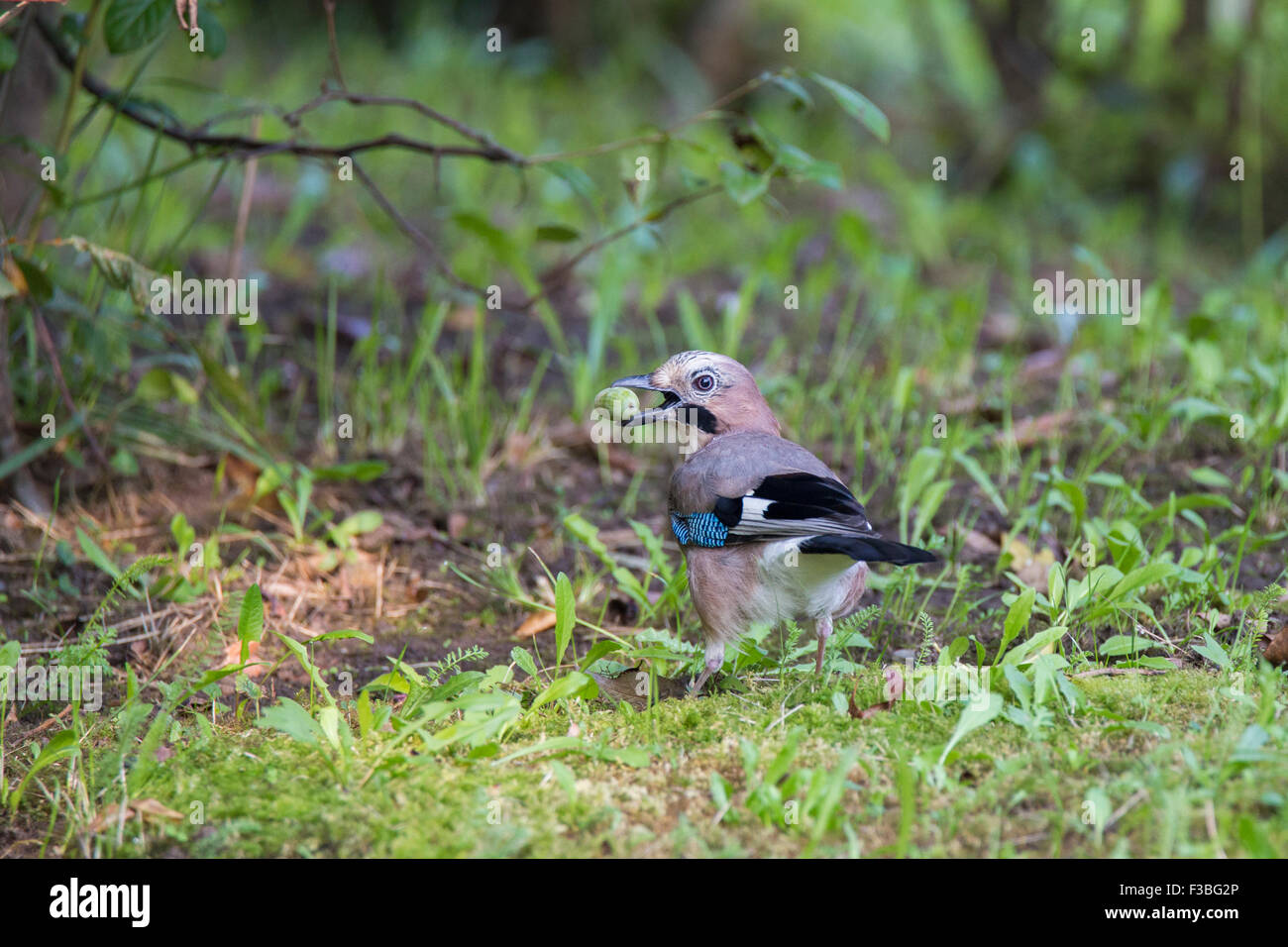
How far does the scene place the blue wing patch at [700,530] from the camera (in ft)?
11.2

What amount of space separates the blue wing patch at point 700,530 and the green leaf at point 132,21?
83.2 inches

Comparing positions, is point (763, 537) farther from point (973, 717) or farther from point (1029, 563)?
point (1029, 563)

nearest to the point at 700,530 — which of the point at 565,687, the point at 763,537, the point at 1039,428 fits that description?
the point at 763,537

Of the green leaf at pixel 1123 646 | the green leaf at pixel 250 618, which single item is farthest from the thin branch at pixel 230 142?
the green leaf at pixel 1123 646

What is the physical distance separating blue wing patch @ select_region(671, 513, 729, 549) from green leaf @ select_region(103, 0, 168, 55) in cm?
211

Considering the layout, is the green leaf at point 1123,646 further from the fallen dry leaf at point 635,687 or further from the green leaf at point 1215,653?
the fallen dry leaf at point 635,687

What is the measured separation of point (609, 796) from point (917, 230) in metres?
5.39

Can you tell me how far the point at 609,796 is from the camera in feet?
8.57

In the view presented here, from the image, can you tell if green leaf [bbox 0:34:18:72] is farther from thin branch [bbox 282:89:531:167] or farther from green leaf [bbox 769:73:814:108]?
green leaf [bbox 769:73:814:108]

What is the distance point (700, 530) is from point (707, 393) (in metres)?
0.62

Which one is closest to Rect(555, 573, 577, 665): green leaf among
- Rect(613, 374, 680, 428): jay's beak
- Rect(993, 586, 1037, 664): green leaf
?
Rect(613, 374, 680, 428): jay's beak

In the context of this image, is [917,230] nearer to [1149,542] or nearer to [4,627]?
[1149,542]

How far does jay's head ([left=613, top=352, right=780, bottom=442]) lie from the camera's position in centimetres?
391

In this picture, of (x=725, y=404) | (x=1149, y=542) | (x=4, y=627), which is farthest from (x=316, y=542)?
(x=1149, y=542)
